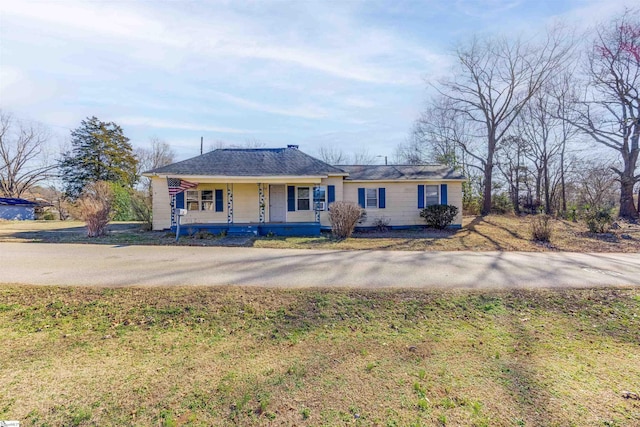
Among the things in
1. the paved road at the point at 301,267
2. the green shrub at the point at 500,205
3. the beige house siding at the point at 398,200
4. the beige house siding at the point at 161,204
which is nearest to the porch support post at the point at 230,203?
the beige house siding at the point at 161,204

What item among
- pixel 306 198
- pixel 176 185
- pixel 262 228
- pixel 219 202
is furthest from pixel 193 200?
pixel 306 198

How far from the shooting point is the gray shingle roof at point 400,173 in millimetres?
16141

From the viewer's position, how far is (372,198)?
53.4 feet

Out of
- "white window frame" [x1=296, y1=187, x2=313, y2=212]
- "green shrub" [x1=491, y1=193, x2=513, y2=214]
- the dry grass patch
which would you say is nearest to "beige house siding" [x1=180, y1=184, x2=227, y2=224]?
"white window frame" [x1=296, y1=187, x2=313, y2=212]

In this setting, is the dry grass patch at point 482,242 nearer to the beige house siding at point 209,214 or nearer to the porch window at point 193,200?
the beige house siding at point 209,214

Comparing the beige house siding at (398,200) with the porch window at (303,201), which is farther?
the beige house siding at (398,200)

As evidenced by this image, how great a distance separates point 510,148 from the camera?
25.8 meters

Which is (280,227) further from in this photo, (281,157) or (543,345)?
(543,345)

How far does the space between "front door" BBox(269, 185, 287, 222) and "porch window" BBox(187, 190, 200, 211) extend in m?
3.52

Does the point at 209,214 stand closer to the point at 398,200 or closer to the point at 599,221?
the point at 398,200

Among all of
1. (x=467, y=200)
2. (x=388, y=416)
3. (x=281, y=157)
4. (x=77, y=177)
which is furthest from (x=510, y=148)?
(x=77, y=177)

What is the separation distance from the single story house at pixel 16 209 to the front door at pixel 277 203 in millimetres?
22150

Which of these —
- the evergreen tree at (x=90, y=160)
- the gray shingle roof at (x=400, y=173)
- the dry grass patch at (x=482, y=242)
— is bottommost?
the dry grass patch at (x=482, y=242)

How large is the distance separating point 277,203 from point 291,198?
2.69ft
